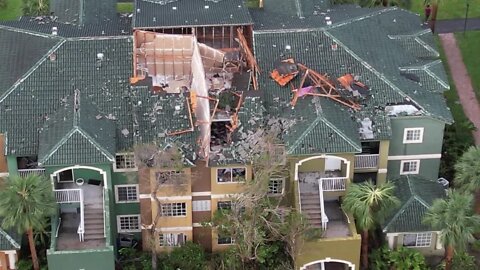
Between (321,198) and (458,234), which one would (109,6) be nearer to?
(321,198)

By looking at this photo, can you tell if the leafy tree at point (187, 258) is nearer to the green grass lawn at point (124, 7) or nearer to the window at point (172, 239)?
the window at point (172, 239)

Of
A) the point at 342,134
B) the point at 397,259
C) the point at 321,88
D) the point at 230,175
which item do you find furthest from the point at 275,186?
the point at 397,259

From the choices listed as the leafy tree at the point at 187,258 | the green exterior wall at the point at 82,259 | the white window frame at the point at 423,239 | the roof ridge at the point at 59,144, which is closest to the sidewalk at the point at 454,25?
the white window frame at the point at 423,239

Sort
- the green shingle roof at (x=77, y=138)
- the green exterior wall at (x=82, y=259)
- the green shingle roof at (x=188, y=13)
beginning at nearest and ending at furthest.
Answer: the green exterior wall at (x=82, y=259) < the green shingle roof at (x=77, y=138) < the green shingle roof at (x=188, y=13)

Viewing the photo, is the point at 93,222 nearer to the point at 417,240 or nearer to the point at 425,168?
the point at 417,240

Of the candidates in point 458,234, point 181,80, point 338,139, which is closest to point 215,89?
point 181,80

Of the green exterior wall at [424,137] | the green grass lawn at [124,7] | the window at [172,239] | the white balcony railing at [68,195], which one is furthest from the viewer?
the green grass lawn at [124,7]

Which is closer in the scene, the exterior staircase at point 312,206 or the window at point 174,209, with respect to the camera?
the exterior staircase at point 312,206

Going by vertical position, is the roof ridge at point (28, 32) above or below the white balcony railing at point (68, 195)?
above
